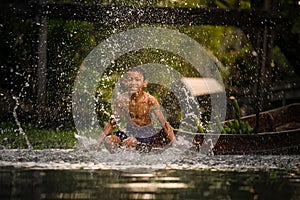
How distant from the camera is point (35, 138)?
1234 centimetres

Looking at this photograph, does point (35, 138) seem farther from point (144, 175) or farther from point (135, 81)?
point (144, 175)

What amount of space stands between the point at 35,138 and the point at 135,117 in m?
2.67

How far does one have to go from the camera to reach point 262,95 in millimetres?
14773

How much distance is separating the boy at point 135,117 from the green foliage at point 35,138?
1.21 meters

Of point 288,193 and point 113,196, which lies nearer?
point 113,196

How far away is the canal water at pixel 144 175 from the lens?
18.6ft

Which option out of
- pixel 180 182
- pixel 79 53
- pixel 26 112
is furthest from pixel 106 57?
pixel 180 182

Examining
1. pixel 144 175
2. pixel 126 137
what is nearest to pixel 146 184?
pixel 144 175

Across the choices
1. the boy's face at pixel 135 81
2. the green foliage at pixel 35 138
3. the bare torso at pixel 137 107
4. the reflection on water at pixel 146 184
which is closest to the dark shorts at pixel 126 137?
the bare torso at pixel 137 107

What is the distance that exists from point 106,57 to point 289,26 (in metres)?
3.48

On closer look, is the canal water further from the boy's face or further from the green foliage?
the green foliage

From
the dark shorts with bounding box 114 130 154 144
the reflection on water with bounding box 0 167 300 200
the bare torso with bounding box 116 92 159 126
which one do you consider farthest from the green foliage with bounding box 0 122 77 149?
the reflection on water with bounding box 0 167 300 200

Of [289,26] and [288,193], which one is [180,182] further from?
[289,26]

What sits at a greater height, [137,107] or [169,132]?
[137,107]
